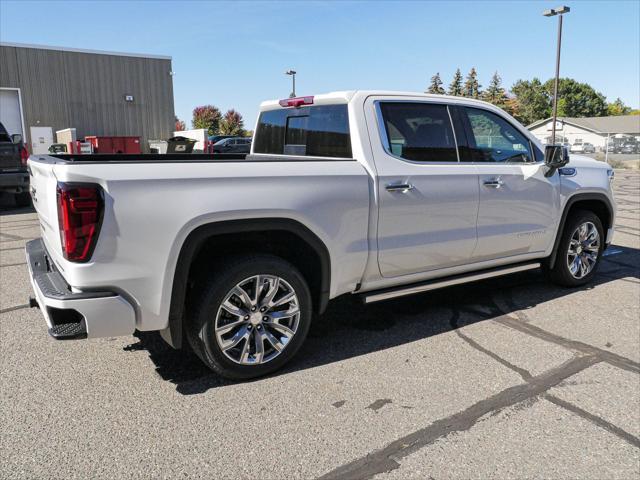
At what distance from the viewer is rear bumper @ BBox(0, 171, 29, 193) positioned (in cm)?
1057

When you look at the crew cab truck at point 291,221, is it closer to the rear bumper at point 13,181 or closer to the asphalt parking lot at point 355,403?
the asphalt parking lot at point 355,403

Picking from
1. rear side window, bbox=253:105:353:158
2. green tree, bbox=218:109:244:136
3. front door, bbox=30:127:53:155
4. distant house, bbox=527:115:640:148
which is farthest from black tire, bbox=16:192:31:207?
distant house, bbox=527:115:640:148

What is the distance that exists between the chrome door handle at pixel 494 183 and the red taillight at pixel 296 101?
1645 mm

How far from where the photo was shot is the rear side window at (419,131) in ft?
13.4

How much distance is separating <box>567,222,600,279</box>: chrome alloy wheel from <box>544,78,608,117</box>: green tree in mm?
107348

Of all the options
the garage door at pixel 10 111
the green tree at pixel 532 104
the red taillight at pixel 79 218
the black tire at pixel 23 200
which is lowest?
the black tire at pixel 23 200

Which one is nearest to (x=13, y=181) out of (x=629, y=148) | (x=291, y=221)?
(x=291, y=221)

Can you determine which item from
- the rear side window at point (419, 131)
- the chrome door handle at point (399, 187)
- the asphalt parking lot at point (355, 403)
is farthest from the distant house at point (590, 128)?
the chrome door handle at point (399, 187)

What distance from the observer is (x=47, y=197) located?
3.20 meters

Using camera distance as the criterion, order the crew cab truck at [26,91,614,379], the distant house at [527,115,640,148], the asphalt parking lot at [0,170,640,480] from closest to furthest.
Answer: the asphalt parking lot at [0,170,640,480] → the crew cab truck at [26,91,614,379] → the distant house at [527,115,640,148]

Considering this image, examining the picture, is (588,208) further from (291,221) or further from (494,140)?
(291,221)

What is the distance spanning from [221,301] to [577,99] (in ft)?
374

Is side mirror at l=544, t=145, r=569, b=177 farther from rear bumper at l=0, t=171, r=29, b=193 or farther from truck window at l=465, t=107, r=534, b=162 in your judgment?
rear bumper at l=0, t=171, r=29, b=193

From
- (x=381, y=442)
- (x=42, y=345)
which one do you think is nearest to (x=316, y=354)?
(x=381, y=442)
